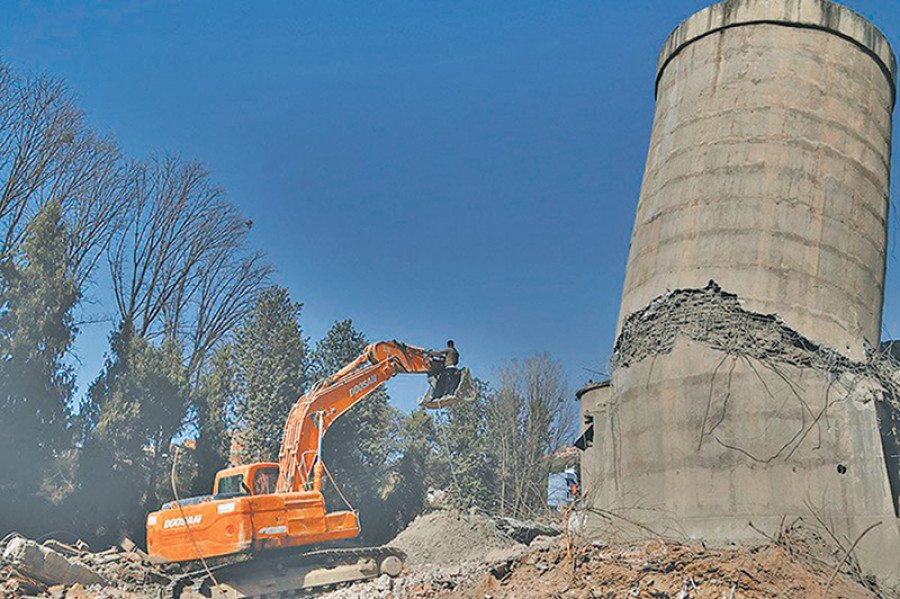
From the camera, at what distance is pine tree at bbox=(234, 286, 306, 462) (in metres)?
29.6

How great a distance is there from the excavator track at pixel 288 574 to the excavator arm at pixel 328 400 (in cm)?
135

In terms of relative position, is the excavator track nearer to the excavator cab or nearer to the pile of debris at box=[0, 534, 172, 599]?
the pile of debris at box=[0, 534, 172, 599]

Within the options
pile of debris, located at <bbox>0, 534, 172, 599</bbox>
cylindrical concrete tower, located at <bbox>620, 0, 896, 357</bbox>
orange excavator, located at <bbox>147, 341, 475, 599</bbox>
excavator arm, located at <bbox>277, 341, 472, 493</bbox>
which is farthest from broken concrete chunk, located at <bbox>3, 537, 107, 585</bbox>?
cylindrical concrete tower, located at <bbox>620, 0, 896, 357</bbox>

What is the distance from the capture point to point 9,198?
83.5ft

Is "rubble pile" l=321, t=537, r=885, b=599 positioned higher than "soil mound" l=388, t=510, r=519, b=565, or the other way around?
"rubble pile" l=321, t=537, r=885, b=599

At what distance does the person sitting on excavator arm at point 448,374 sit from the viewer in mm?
16422

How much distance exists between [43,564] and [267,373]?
15.6 metres

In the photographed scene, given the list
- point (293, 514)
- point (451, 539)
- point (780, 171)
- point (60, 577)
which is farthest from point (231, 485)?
point (780, 171)

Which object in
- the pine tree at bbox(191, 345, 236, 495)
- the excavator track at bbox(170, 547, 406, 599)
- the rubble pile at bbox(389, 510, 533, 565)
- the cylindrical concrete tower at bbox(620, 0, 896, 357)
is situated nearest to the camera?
the cylindrical concrete tower at bbox(620, 0, 896, 357)

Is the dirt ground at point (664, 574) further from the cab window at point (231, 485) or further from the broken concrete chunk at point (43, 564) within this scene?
the broken concrete chunk at point (43, 564)

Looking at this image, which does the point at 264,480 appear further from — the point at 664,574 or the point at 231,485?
the point at 664,574

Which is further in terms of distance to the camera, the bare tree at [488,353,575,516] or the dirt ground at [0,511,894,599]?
the bare tree at [488,353,575,516]

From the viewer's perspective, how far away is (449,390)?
16359 millimetres

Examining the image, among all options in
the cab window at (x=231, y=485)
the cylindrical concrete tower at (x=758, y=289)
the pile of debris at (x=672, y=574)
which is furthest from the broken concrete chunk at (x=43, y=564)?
the cylindrical concrete tower at (x=758, y=289)
